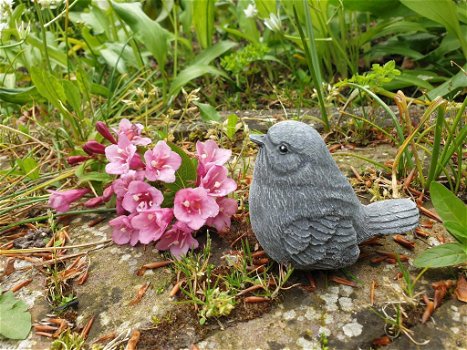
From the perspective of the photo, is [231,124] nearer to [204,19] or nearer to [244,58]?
[244,58]

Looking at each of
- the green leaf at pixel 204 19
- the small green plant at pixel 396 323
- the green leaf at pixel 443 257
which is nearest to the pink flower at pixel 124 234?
the small green plant at pixel 396 323

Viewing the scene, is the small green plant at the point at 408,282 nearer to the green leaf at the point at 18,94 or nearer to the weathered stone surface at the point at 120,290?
the weathered stone surface at the point at 120,290

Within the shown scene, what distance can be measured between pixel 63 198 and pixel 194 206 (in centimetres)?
70

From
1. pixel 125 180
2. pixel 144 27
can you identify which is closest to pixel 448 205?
pixel 125 180

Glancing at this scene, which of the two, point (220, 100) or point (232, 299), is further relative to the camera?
point (220, 100)

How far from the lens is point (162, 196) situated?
6.52 feet

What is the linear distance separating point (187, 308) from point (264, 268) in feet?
1.02

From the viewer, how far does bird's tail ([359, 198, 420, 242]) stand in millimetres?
1799

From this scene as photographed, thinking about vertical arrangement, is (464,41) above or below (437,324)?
above

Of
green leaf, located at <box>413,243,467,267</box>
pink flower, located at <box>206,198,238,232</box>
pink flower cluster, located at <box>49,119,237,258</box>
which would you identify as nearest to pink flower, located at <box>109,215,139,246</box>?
pink flower cluster, located at <box>49,119,237,258</box>

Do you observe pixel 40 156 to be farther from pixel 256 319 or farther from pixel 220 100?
pixel 256 319

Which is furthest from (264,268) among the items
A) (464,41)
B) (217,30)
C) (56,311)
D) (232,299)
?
(217,30)

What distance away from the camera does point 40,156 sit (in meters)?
2.98

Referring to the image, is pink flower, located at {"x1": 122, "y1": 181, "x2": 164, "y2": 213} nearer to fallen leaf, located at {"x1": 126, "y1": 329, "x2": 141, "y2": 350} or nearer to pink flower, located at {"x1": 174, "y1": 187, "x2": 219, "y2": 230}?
pink flower, located at {"x1": 174, "y1": 187, "x2": 219, "y2": 230}
